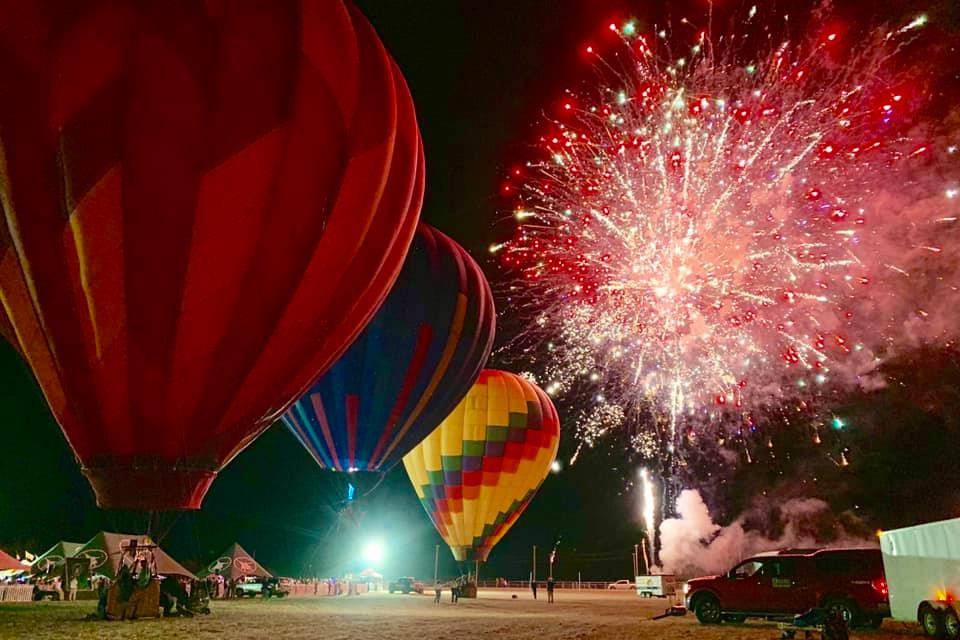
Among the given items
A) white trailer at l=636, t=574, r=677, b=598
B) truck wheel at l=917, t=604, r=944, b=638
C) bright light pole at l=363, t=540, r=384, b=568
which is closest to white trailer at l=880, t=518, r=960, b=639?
truck wheel at l=917, t=604, r=944, b=638

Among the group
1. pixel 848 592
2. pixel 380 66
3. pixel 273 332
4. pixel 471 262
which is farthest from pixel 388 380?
pixel 848 592

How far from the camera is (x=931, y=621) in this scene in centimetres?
1256

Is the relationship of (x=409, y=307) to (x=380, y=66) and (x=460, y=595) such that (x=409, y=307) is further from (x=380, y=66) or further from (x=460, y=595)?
(x=460, y=595)

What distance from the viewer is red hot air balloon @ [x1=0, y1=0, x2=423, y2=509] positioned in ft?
35.4

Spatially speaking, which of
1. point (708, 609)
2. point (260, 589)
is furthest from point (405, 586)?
point (708, 609)

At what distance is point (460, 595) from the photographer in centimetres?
2838

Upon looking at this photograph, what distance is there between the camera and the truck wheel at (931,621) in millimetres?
12233

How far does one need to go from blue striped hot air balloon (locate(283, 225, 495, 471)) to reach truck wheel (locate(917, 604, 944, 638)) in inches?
460

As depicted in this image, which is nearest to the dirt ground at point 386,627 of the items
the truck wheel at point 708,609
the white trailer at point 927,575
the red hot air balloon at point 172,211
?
the truck wheel at point 708,609

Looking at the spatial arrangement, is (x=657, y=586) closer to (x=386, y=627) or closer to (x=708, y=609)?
(x=708, y=609)

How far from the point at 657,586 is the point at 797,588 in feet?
61.7

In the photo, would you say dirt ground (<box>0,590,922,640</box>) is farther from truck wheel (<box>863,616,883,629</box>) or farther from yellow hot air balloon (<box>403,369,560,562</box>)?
yellow hot air balloon (<box>403,369,560,562</box>)

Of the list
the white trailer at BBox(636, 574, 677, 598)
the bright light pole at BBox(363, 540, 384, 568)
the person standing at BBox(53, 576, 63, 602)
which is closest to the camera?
the person standing at BBox(53, 576, 63, 602)

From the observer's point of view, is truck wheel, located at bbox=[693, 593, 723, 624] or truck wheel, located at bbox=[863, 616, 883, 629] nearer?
truck wheel, located at bbox=[863, 616, 883, 629]
